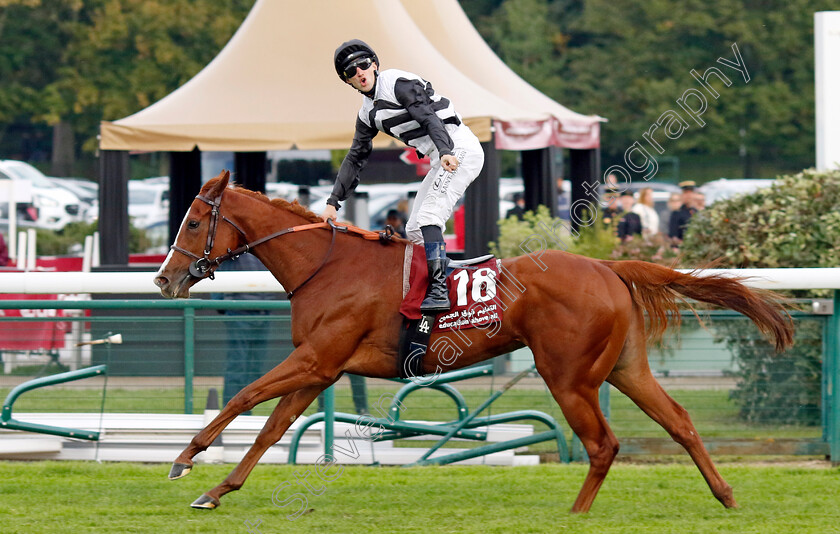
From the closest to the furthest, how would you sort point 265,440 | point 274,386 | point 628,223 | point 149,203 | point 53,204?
point 274,386 → point 265,440 → point 628,223 → point 53,204 → point 149,203

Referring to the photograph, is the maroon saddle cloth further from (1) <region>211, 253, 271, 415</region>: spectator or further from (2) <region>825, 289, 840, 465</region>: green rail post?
(2) <region>825, 289, 840, 465</region>: green rail post

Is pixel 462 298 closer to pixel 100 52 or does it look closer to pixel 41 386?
pixel 41 386

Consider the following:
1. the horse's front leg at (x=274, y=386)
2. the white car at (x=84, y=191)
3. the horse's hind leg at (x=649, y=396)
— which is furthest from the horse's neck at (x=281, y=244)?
the white car at (x=84, y=191)

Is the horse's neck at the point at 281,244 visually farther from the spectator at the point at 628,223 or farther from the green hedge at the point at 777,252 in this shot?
the spectator at the point at 628,223

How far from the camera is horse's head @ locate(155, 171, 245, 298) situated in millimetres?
5566

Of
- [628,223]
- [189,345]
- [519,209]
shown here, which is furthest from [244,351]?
[519,209]

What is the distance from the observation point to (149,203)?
26703 mm

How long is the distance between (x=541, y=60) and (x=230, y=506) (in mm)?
29923

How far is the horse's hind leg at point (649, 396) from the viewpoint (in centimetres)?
571

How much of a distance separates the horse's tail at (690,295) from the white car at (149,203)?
1780 centimetres

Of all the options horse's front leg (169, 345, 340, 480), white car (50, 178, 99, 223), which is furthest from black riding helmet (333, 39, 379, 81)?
white car (50, 178, 99, 223)

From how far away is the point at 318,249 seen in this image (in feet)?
18.8

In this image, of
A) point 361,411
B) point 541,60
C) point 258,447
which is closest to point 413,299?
point 258,447

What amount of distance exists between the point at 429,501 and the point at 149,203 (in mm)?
21902
